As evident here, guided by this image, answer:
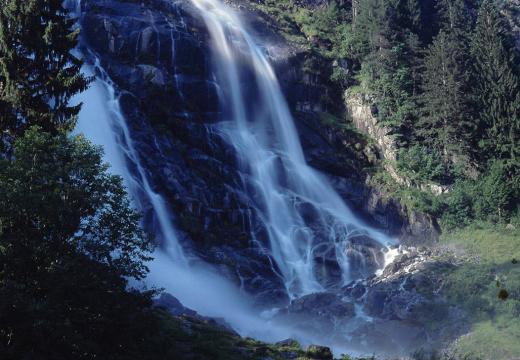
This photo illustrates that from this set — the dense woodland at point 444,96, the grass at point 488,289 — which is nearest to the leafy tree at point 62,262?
the grass at point 488,289

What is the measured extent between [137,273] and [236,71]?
38147 mm

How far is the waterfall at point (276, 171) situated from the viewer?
132ft

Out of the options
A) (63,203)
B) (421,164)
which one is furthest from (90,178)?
(421,164)

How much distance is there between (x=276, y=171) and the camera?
46375 millimetres

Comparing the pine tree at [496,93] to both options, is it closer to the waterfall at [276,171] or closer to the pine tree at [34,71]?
Answer: the waterfall at [276,171]

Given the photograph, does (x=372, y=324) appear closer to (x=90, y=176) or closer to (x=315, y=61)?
(x=90, y=176)

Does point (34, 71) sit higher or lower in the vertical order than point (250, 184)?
lower

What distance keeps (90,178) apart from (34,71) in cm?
937

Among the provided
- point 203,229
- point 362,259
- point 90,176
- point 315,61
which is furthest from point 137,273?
point 315,61

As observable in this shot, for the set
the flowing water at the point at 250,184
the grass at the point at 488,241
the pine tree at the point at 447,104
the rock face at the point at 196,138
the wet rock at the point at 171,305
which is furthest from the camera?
the pine tree at the point at 447,104

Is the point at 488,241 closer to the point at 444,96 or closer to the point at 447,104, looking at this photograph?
the point at 447,104

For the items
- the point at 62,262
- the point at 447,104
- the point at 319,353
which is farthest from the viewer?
the point at 447,104

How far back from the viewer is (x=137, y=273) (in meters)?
15.7

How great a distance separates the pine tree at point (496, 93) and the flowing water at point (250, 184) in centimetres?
1325
